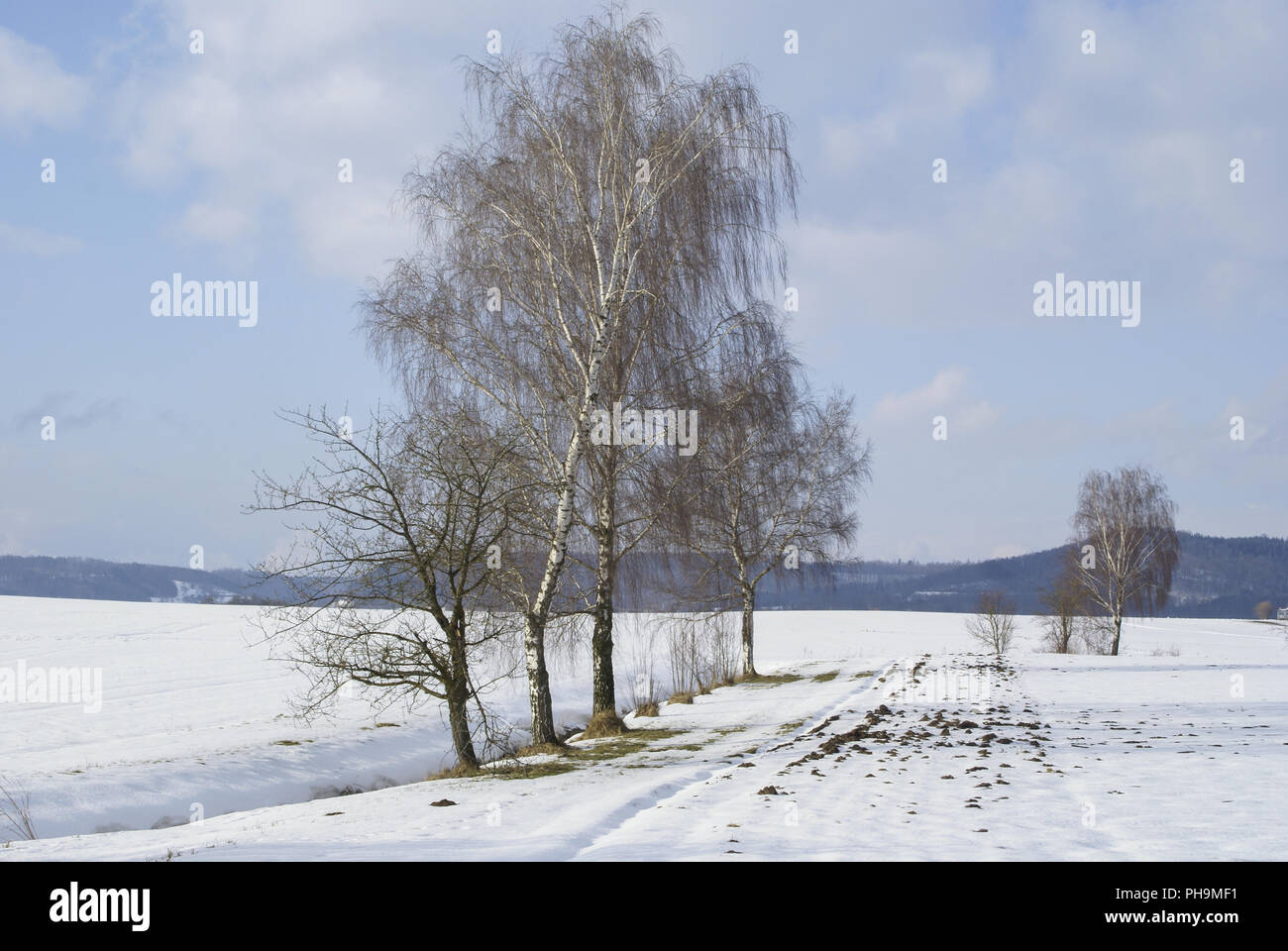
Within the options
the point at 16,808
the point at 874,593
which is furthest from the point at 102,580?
the point at 16,808

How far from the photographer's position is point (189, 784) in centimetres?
1424

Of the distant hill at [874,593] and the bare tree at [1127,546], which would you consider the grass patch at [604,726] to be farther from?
the distant hill at [874,593]

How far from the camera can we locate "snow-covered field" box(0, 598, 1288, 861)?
685 centimetres

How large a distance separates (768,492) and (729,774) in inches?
715

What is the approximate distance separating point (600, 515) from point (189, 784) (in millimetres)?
7709

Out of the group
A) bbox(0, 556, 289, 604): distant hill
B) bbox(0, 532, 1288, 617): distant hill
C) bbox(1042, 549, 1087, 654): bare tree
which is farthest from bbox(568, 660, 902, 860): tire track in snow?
bbox(0, 556, 289, 604): distant hill

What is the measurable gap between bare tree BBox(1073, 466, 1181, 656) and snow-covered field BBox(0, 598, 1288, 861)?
1219cm

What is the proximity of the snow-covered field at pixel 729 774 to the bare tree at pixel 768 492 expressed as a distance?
3.54 meters

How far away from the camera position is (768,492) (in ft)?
93.1

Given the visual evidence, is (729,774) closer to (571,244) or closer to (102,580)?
(571,244)

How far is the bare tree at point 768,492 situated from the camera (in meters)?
18.1

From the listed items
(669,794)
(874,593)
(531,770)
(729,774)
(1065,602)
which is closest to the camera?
(669,794)

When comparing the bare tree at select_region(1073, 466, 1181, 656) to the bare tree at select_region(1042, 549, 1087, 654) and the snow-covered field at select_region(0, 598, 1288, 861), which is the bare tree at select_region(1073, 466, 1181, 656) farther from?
the snow-covered field at select_region(0, 598, 1288, 861)
